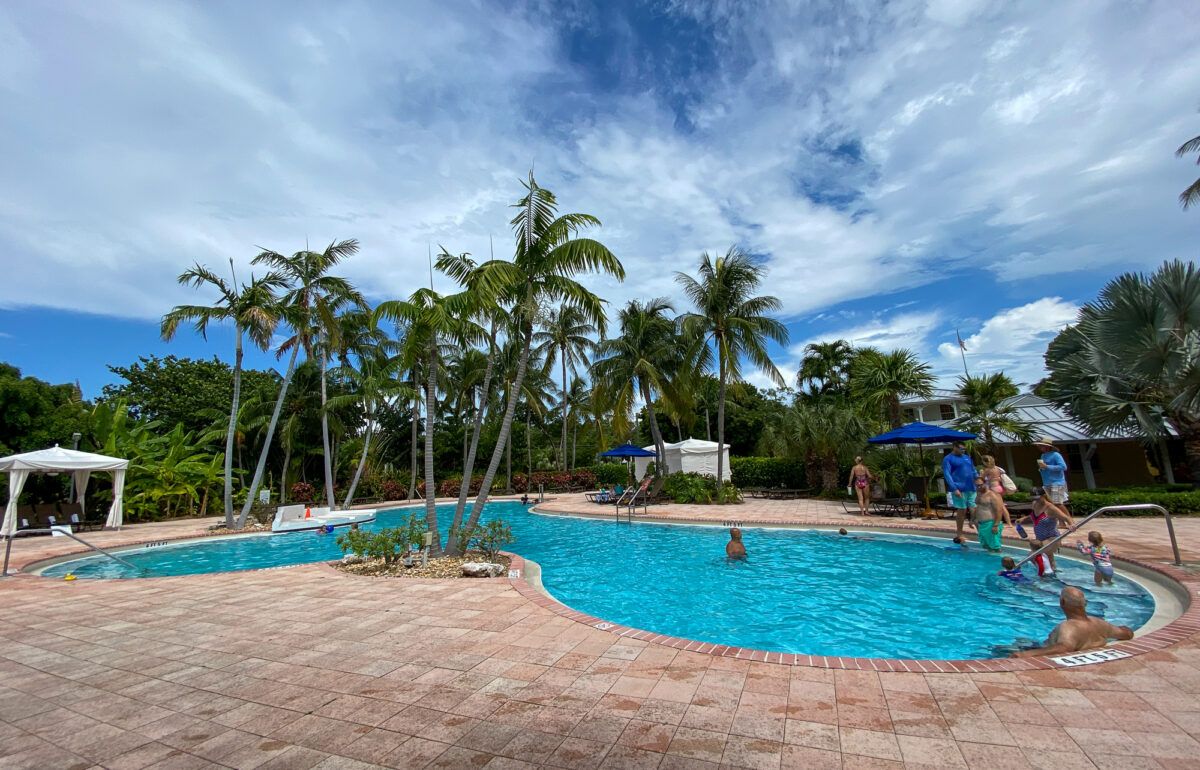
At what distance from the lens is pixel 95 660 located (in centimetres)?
503

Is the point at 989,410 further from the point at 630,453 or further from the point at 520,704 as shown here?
the point at 520,704

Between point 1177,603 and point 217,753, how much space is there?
9854 mm

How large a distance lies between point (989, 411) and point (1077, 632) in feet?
52.0

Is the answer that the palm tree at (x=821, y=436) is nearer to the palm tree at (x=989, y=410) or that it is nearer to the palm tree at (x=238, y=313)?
the palm tree at (x=989, y=410)

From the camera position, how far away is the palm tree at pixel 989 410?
16547 mm

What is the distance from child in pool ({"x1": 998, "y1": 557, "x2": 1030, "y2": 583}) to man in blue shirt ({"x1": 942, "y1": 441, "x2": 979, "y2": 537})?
268 centimetres

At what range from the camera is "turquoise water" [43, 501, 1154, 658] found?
640 centimetres

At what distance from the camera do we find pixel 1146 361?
517 inches

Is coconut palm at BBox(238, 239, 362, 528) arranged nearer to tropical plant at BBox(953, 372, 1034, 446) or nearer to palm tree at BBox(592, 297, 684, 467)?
palm tree at BBox(592, 297, 684, 467)

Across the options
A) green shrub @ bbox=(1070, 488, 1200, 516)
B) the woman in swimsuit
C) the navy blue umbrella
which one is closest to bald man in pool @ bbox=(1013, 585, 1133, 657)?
green shrub @ bbox=(1070, 488, 1200, 516)

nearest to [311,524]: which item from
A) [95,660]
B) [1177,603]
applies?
[95,660]

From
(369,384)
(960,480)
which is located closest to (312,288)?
(369,384)

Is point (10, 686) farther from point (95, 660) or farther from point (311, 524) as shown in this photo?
point (311, 524)

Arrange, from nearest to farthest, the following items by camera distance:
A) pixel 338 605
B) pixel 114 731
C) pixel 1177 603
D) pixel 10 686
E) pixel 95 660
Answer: pixel 114 731
pixel 10 686
pixel 95 660
pixel 1177 603
pixel 338 605
